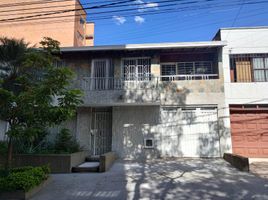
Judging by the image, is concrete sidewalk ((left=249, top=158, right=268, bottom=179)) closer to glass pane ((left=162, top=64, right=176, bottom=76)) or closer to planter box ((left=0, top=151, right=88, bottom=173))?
glass pane ((left=162, top=64, right=176, bottom=76))

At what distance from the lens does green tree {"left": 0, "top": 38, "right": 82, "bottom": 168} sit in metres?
6.45

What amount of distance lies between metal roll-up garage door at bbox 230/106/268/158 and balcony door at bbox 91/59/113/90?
6.64m

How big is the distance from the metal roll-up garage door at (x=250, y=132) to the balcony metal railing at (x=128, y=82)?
247 cm

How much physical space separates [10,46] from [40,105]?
107 inches

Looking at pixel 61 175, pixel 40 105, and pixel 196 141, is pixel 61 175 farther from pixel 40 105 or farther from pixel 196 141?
pixel 196 141

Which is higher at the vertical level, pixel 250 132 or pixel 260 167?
pixel 250 132

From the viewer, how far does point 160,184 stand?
720cm

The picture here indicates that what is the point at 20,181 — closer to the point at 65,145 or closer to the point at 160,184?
the point at 160,184

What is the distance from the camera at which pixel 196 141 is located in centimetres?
1198

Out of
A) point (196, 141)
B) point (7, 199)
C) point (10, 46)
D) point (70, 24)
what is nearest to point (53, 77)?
point (10, 46)

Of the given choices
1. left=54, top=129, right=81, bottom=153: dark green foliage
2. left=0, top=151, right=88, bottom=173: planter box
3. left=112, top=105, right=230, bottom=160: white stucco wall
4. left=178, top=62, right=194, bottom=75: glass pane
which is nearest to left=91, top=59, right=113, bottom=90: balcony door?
left=112, top=105, right=230, bottom=160: white stucco wall

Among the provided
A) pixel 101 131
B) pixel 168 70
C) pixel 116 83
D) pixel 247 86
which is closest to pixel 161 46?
pixel 168 70

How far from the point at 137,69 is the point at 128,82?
3.67 ft

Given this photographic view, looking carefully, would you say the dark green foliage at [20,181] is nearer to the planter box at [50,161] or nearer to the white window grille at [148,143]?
the planter box at [50,161]
